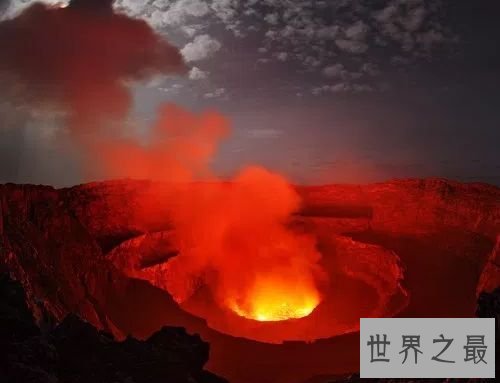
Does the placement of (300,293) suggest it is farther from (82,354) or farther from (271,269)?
(82,354)

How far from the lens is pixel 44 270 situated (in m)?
16.5

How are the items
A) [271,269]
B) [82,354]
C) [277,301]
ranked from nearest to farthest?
[82,354] → [277,301] → [271,269]

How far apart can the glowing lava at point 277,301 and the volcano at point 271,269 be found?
0.26 ft

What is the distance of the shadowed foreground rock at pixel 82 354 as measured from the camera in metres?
6.70

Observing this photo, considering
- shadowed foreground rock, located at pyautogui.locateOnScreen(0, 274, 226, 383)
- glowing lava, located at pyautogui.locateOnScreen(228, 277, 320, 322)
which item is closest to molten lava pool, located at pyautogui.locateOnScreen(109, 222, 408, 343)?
glowing lava, located at pyautogui.locateOnScreen(228, 277, 320, 322)

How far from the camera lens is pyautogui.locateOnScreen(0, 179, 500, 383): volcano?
16.6 metres

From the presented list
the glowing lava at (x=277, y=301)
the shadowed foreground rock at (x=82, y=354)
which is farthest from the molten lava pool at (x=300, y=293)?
the shadowed foreground rock at (x=82, y=354)

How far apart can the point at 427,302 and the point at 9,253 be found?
18.4 metres

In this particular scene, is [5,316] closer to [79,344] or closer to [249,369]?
[79,344]

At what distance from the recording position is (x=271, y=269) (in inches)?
1190

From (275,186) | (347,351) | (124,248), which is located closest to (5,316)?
(347,351)

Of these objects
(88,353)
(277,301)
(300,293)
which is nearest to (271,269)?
(277,301)

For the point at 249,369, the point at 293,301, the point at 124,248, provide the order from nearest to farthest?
the point at 249,369 < the point at 124,248 < the point at 293,301

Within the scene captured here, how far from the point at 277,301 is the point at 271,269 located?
255 centimetres
